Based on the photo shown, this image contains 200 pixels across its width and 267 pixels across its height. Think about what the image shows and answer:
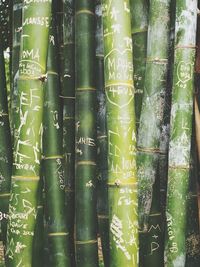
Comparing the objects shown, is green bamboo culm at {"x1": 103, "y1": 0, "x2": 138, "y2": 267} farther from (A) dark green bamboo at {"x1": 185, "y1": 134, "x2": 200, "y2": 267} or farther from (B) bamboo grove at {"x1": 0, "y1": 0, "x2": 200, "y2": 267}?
(A) dark green bamboo at {"x1": 185, "y1": 134, "x2": 200, "y2": 267}

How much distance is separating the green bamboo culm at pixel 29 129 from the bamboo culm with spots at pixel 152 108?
13.3 inches

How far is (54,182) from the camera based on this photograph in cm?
150

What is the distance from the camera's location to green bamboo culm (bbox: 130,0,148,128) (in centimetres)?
150

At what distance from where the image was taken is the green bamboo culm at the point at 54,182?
4.89 ft

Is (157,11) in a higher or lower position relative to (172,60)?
higher

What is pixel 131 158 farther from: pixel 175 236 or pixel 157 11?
pixel 157 11

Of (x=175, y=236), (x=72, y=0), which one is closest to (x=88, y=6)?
(x=72, y=0)

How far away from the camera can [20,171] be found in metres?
1.21

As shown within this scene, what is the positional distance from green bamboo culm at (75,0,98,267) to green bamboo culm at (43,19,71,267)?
0.05 m

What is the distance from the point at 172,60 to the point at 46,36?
445 millimetres

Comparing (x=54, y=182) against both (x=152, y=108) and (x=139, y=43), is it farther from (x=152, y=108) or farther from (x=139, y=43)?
(x=139, y=43)

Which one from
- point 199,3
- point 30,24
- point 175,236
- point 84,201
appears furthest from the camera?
point 199,3

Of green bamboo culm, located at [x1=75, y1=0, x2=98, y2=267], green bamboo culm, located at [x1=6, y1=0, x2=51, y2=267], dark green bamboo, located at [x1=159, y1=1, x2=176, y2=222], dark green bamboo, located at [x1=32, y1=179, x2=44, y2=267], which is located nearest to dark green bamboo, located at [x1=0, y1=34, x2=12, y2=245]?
dark green bamboo, located at [x1=32, y1=179, x2=44, y2=267]

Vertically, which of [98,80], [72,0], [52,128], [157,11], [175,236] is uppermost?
[72,0]
